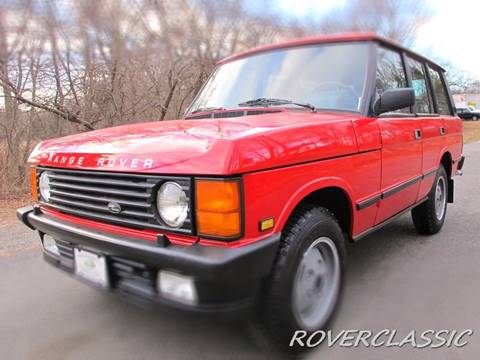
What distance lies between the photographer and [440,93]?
4.68m

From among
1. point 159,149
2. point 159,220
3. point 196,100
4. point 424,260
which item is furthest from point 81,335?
point 424,260

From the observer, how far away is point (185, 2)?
895 cm

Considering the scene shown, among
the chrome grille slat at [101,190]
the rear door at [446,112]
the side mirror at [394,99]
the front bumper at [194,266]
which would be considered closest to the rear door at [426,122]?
the rear door at [446,112]

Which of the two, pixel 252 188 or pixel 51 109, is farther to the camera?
pixel 51 109

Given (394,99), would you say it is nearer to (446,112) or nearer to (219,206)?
(219,206)

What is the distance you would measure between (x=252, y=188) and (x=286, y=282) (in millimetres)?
538

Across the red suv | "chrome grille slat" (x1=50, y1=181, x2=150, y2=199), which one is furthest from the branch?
"chrome grille slat" (x1=50, y1=181, x2=150, y2=199)

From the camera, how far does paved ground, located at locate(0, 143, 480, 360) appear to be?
2.27 metres

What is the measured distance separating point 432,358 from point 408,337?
202mm

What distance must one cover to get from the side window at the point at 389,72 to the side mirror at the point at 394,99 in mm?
177

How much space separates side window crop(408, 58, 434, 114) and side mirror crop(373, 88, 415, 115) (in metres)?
1.15

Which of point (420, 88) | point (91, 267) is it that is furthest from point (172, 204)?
point (420, 88)

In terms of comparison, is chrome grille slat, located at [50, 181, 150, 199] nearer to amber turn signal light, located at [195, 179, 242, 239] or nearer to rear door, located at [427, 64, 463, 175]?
amber turn signal light, located at [195, 179, 242, 239]

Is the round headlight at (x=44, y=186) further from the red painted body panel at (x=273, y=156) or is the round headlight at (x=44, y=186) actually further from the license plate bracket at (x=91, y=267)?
the license plate bracket at (x=91, y=267)
